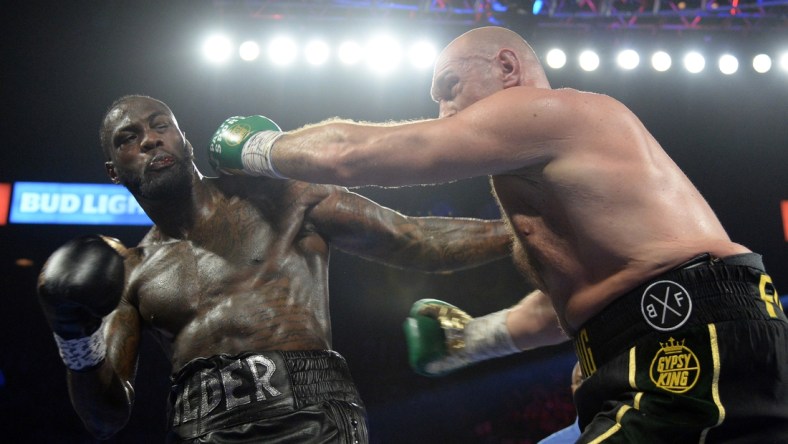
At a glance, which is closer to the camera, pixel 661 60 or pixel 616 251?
pixel 616 251

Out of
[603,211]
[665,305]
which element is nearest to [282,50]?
[603,211]

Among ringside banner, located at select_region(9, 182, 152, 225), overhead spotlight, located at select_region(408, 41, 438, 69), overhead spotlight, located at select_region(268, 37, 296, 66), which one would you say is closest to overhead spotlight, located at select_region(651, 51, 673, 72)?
overhead spotlight, located at select_region(408, 41, 438, 69)

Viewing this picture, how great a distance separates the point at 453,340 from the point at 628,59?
4245 mm

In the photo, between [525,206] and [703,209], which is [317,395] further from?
[703,209]

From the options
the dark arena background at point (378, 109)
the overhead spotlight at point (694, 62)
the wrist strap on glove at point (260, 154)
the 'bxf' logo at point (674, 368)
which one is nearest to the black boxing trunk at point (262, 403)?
the wrist strap on glove at point (260, 154)

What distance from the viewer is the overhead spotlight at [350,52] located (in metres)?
5.33

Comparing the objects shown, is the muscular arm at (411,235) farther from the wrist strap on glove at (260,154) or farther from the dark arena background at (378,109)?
the dark arena background at (378,109)

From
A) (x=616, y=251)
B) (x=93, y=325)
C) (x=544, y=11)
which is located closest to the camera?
(x=616, y=251)

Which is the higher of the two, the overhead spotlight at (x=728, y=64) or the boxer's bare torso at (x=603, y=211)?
the overhead spotlight at (x=728, y=64)

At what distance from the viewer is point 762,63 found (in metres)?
5.55

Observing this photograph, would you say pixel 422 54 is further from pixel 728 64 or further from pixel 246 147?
pixel 246 147

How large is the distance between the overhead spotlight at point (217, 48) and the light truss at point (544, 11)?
0.23m

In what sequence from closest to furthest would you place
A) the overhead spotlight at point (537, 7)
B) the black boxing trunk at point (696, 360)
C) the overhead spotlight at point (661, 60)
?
the black boxing trunk at point (696, 360) → the overhead spotlight at point (537, 7) → the overhead spotlight at point (661, 60)

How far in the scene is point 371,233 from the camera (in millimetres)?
2160
